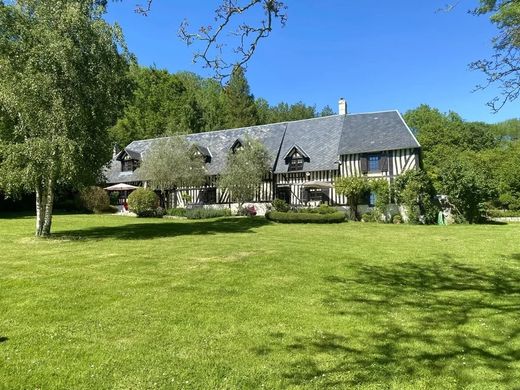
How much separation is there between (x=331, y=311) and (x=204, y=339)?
2282 millimetres

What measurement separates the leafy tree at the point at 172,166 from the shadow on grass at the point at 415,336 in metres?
22.1

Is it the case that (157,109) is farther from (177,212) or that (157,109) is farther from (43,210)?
(43,210)

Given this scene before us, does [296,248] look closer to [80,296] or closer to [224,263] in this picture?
[224,263]

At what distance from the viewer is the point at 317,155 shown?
3108 centimetres

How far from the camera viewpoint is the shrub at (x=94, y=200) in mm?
31688

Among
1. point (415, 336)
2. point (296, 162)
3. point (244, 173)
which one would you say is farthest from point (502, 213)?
point (415, 336)

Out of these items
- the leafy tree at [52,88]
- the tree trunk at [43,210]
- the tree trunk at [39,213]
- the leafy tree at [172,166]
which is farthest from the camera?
the leafy tree at [172,166]

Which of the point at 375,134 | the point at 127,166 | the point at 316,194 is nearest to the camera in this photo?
the point at 375,134

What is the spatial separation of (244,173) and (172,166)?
5.58 metres

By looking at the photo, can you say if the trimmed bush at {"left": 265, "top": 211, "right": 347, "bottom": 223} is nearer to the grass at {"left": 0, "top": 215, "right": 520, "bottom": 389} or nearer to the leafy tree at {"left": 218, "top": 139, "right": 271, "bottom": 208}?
the leafy tree at {"left": 218, "top": 139, "right": 271, "bottom": 208}

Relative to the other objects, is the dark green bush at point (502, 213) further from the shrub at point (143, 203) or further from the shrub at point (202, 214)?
the shrub at point (143, 203)

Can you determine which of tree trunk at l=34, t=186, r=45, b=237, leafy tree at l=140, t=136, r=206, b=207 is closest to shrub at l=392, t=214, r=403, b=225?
leafy tree at l=140, t=136, r=206, b=207

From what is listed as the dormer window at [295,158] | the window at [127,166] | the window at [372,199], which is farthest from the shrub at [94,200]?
the window at [372,199]

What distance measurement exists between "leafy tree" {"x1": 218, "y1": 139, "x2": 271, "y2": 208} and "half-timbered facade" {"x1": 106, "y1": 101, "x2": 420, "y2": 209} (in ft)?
9.10
